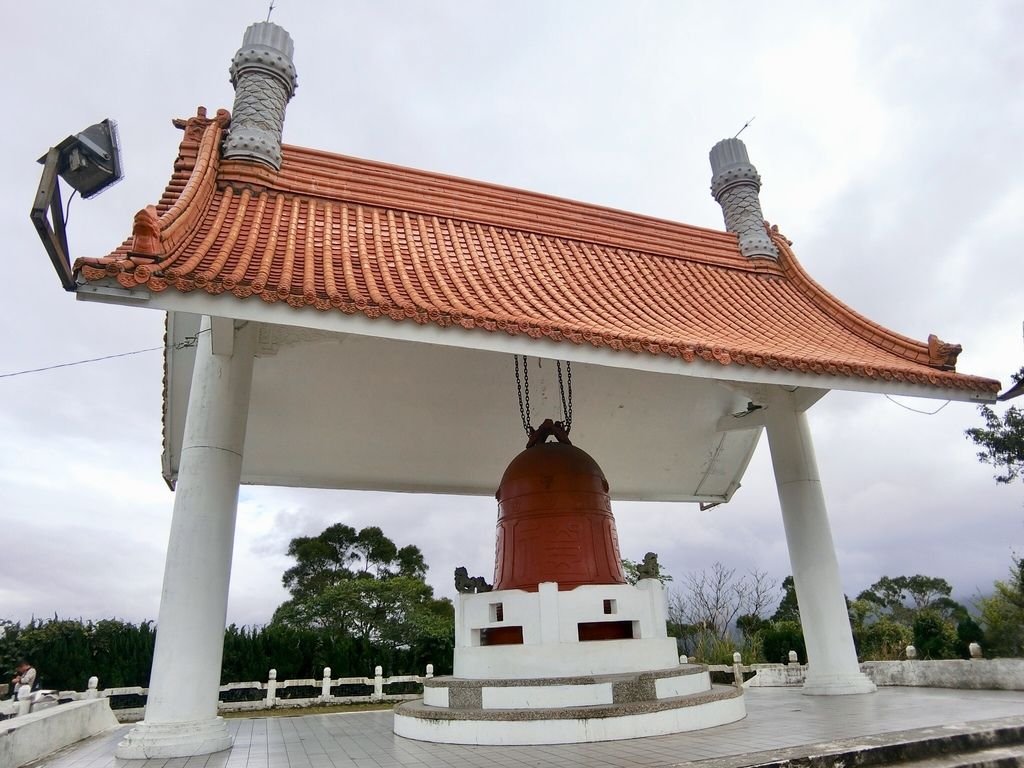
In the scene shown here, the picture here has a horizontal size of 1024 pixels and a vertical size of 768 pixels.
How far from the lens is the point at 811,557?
813cm

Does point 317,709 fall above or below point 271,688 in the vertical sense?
below

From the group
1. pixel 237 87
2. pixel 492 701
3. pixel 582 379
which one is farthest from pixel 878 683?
pixel 237 87

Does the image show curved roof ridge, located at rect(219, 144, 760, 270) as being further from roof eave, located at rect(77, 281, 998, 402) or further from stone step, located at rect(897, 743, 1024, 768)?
stone step, located at rect(897, 743, 1024, 768)

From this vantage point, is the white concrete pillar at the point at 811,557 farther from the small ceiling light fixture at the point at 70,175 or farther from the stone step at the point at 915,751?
the small ceiling light fixture at the point at 70,175

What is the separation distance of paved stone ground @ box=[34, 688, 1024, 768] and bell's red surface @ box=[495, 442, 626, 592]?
1.81 meters

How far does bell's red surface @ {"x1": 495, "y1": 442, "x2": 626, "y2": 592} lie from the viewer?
6719mm

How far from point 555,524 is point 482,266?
2920mm

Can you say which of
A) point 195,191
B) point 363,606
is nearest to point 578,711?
point 195,191

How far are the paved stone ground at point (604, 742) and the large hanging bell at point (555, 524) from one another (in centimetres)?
181

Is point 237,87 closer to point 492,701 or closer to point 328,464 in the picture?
point 328,464

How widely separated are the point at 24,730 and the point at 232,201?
5207mm

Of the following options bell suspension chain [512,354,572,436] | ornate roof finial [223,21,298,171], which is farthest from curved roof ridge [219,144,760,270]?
bell suspension chain [512,354,572,436]

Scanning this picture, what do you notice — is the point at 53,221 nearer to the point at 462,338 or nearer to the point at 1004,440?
the point at 462,338

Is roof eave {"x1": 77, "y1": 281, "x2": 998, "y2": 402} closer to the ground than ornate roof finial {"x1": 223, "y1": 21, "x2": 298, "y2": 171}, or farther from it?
closer to the ground
